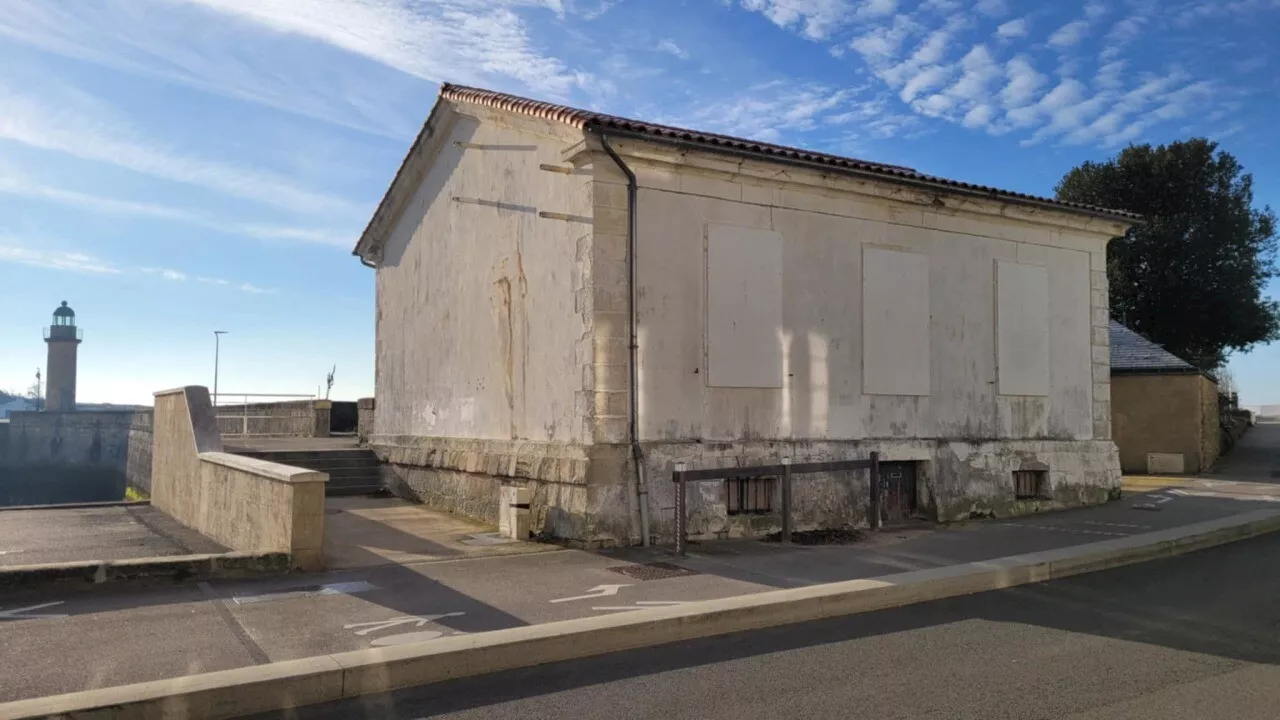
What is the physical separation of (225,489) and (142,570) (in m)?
3.49

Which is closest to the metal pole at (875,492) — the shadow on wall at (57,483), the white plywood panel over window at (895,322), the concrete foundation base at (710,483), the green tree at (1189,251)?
the concrete foundation base at (710,483)

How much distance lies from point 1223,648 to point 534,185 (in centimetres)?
941

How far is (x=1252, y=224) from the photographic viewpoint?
33375 mm

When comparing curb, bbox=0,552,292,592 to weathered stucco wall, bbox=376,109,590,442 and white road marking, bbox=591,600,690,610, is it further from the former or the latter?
weathered stucco wall, bbox=376,109,590,442

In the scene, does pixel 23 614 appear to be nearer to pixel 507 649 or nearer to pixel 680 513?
pixel 507 649

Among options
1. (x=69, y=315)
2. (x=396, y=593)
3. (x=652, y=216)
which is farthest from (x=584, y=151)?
(x=69, y=315)

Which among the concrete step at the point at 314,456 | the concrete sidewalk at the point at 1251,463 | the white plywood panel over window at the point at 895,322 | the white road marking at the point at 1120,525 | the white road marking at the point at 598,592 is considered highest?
the white plywood panel over window at the point at 895,322

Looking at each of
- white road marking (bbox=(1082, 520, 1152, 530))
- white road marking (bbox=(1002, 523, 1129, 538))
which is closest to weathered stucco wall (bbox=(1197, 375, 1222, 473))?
white road marking (bbox=(1082, 520, 1152, 530))

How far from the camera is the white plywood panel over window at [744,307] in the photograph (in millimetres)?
11383

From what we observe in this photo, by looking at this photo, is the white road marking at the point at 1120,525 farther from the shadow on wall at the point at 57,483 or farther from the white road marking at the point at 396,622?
the shadow on wall at the point at 57,483

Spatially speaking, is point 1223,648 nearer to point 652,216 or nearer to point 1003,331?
point 652,216

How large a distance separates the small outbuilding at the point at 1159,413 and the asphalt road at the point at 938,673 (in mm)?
14827

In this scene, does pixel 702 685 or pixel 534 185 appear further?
pixel 534 185

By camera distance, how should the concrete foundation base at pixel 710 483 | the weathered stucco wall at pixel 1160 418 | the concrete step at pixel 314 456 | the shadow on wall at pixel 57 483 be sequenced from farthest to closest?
the shadow on wall at pixel 57 483, the weathered stucco wall at pixel 1160 418, the concrete step at pixel 314 456, the concrete foundation base at pixel 710 483
